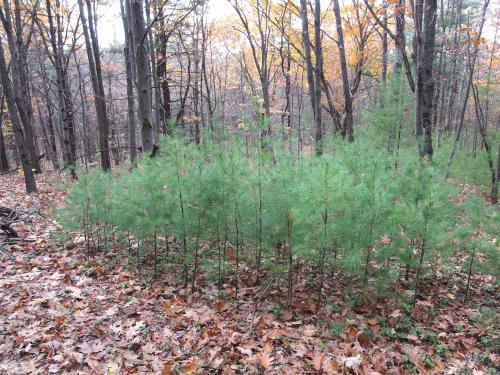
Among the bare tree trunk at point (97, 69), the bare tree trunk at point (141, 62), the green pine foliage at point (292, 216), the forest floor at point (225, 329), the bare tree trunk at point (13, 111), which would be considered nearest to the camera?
the forest floor at point (225, 329)

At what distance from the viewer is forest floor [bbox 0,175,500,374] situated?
3490 mm

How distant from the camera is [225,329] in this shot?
4.15m

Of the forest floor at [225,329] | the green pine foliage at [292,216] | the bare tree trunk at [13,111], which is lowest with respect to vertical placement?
the forest floor at [225,329]

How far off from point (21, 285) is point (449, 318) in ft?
19.3

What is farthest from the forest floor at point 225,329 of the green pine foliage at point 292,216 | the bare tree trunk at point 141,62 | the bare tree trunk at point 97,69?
the bare tree trunk at point 97,69

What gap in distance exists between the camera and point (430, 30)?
6.55 m

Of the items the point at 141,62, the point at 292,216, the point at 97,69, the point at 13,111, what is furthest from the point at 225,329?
the point at 97,69

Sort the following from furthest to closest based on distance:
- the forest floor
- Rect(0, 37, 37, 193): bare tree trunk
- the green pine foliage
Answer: Rect(0, 37, 37, 193): bare tree trunk, the green pine foliage, the forest floor

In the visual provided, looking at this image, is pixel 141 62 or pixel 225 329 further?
pixel 141 62

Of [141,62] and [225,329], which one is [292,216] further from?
[141,62]

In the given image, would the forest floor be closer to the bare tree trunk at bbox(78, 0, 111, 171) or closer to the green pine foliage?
the green pine foliage

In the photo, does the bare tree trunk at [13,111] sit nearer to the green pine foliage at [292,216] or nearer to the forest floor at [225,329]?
the green pine foliage at [292,216]

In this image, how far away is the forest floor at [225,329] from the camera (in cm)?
349

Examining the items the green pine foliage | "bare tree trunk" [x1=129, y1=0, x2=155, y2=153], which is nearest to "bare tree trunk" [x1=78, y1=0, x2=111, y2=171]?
the green pine foliage
